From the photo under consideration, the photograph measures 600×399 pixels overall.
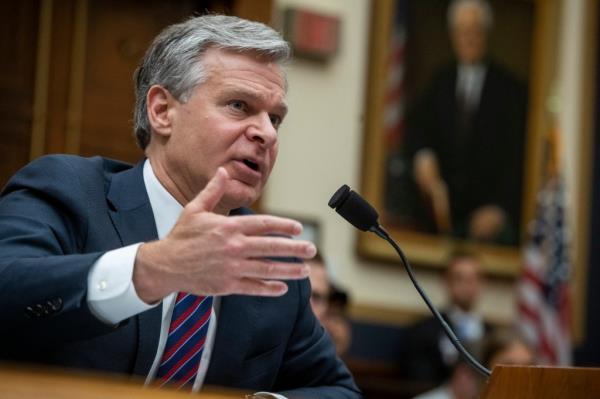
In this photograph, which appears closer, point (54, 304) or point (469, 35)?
point (54, 304)

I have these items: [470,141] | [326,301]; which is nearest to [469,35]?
[470,141]

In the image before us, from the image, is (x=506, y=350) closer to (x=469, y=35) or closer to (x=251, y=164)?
(x=469, y=35)

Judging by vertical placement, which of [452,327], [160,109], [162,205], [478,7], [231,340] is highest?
[478,7]

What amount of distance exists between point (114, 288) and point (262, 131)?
785mm

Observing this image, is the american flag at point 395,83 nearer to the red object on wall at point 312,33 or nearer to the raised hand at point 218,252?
the red object on wall at point 312,33

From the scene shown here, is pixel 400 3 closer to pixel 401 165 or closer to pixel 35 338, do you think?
pixel 401 165

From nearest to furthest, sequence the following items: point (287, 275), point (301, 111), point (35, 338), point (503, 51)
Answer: point (287, 275), point (35, 338), point (301, 111), point (503, 51)

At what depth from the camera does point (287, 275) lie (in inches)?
→ 84.0

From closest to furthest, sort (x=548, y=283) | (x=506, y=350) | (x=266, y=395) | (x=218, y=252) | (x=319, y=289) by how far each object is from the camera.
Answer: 1. (x=218, y=252)
2. (x=266, y=395)
3. (x=319, y=289)
4. (x=506, y=350)
5. (x=548, y=283)

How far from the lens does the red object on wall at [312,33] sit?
7.02m

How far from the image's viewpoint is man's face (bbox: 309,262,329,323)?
15.4 ft

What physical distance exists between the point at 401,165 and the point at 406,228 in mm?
425

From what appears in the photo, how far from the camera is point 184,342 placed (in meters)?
2.73

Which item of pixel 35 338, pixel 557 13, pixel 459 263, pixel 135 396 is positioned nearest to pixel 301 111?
pixel 459 263
